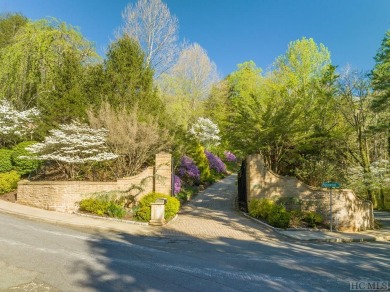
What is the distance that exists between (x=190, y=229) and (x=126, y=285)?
6452mm

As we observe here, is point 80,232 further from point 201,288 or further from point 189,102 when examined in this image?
point 189,102

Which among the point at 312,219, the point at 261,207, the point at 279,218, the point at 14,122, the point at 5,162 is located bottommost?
the point at 312,219

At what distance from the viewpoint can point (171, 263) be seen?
7.18 meters

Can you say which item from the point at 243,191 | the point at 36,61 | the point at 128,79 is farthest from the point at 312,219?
the point at 36,61

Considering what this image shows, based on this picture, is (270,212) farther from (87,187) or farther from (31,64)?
(31,64)

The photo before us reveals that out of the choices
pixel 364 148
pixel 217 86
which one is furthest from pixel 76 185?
pixel 217 86

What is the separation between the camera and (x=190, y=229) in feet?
38.9

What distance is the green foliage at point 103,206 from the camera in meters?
13.0

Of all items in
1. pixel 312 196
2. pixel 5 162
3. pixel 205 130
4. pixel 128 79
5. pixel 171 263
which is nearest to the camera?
pixel 171 263

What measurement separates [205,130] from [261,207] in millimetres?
21134

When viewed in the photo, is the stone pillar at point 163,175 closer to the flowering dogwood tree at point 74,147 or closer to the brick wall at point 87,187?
the brick wall at point 87,187

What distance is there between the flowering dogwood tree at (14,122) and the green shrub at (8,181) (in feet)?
10.4

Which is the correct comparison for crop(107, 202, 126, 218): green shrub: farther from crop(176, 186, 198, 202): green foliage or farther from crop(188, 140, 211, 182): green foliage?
crop(188, 140, 211, 182): green foliage

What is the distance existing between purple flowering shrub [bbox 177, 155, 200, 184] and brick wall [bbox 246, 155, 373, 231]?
656 centimetres
